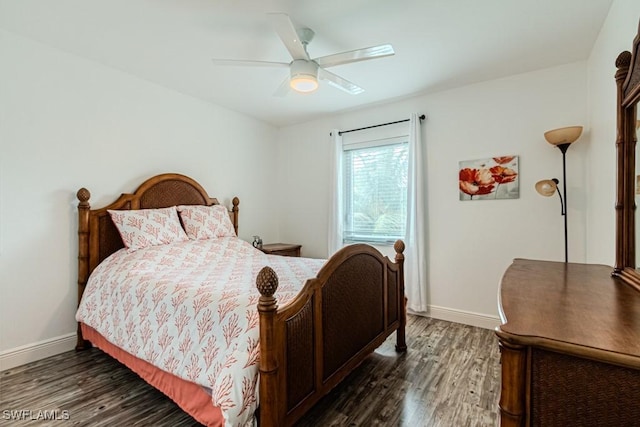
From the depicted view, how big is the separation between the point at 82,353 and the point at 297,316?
224 cm

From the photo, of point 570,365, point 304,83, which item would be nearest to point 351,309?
point 570,365

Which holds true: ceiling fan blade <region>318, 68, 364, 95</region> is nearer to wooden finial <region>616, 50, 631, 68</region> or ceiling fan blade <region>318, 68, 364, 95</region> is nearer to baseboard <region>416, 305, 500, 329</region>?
wooden finial <region>616, 50, 631, 68</region>

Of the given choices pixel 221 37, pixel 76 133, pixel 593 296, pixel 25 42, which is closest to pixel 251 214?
pixel 76 133

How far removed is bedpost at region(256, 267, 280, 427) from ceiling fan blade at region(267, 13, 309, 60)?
4.59 feet

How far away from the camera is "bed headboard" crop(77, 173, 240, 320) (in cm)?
259

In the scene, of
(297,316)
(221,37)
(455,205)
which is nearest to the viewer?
(297,316)

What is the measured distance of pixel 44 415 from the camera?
5.83 ft

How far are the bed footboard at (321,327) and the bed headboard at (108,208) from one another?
2122mm

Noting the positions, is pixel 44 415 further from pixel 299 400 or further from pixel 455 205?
pixel 455 205

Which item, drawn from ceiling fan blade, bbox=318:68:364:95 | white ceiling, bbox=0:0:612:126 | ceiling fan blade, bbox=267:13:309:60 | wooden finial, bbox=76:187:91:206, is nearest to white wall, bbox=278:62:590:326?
white ceiling, bbox=0:0:612:126

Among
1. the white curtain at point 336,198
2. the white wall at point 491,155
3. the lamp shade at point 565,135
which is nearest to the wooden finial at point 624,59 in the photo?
the lamp shade at point 565,135

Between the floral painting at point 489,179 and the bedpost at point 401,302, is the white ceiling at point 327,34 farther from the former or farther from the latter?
the bedpost at point 401,302

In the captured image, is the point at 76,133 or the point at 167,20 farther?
the point at 76,133
